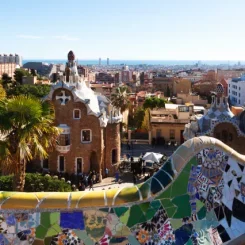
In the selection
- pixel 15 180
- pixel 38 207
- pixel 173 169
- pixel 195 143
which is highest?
pixel 195 143

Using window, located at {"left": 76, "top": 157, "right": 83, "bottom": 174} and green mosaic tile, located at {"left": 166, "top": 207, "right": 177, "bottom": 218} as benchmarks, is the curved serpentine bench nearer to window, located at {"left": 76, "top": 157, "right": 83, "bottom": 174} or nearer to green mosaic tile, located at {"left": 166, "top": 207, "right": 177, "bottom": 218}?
green mosaic tile, located at {"left": 166, "top": 207, "right": 177, "bottom": 218}

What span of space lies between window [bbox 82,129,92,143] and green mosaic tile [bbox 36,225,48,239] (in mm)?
19591

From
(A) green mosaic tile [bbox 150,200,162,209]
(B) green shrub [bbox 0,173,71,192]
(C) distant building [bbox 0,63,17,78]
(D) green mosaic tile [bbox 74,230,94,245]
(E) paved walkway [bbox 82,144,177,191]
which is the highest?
(C) distant building [bbox 0,63,17,78]

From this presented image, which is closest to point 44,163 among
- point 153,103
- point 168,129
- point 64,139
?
point 64,139

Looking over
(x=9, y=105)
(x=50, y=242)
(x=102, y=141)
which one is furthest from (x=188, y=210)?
(x=102, y=141)

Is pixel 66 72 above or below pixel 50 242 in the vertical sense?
above

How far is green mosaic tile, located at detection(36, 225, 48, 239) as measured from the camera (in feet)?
21.8

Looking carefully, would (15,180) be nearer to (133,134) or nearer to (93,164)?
(93,164)

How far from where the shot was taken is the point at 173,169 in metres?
7.21

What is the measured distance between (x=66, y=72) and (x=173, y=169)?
20146mm

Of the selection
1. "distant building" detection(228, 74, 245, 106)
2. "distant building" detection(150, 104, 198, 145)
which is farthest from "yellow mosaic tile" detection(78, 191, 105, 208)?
"distant building" detection(228, 74, 245, 106)

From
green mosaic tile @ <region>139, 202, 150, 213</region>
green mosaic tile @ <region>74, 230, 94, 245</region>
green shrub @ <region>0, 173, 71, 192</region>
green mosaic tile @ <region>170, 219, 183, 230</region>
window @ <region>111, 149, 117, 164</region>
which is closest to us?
green mosaic tile @ <region>74, 230, 94, 245</region>

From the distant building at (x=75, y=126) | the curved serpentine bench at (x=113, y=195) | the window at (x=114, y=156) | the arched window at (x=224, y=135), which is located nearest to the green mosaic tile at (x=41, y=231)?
the curved serpentine bench at (x=113, y=195)

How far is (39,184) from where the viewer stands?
18250 mm
